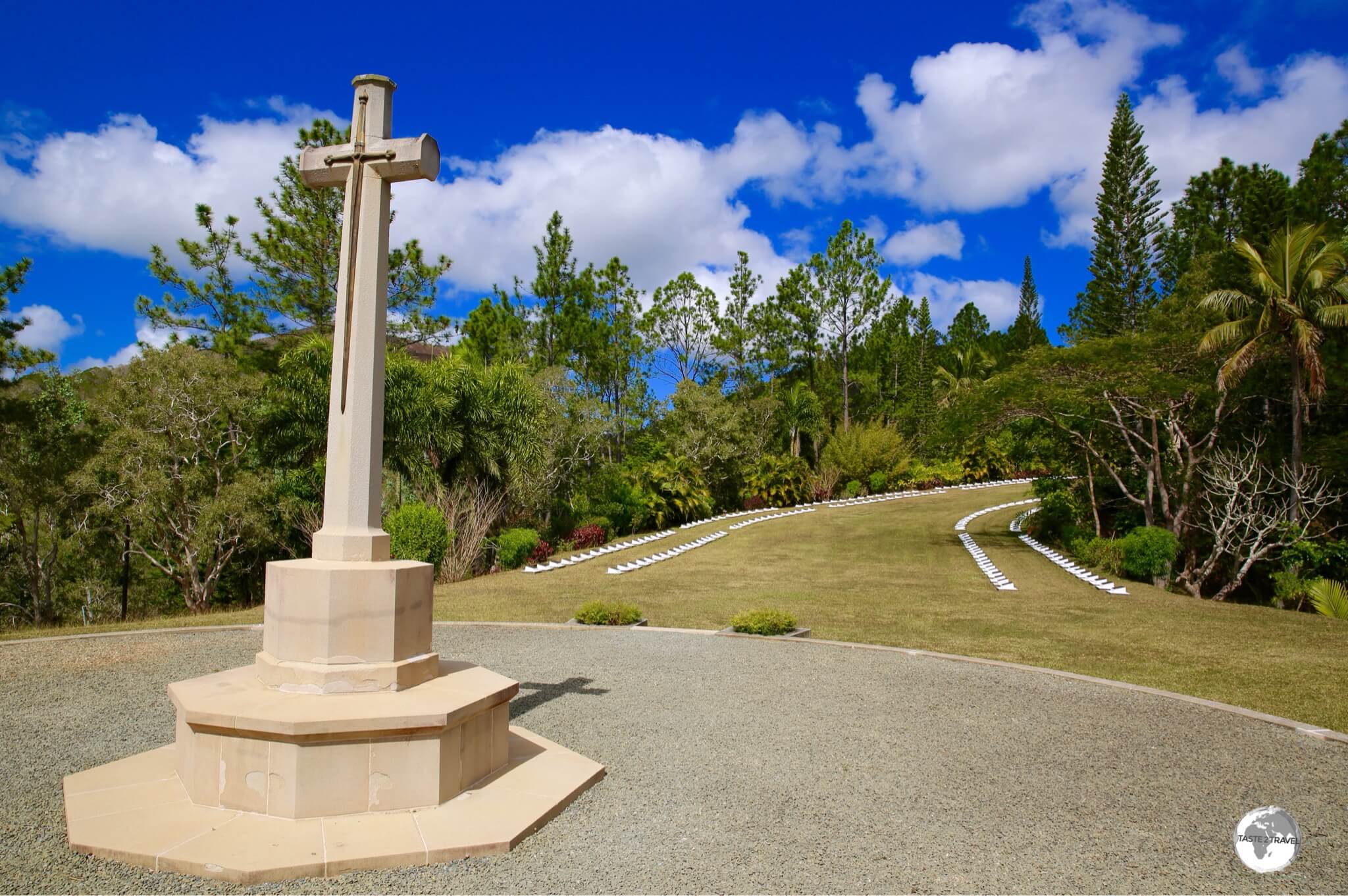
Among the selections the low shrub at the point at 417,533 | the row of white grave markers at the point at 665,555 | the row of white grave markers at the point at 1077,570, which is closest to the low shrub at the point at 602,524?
the row of white grave markers at the point at 665,555

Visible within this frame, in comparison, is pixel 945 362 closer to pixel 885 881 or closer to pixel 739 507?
pixel 739 507

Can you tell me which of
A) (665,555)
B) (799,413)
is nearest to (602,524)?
(665,555)

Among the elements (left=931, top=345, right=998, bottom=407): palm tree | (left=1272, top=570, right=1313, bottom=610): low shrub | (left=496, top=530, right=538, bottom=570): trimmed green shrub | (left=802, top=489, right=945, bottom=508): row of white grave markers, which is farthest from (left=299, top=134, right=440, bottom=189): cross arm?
(left=931, top=345, right=998, bottom=407): palm tree

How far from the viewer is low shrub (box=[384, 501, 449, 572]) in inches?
493

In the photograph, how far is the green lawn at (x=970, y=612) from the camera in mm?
6957

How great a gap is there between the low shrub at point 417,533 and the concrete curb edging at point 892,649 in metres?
3.40

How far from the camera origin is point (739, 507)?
98.3ft

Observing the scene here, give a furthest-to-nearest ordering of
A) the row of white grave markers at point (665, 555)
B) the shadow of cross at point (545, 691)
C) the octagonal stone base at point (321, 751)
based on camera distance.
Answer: the row of white grave markers at point (665, 555)
the shadow of cross at point (545, 691)
the octagonal stone base at point (321, 751)

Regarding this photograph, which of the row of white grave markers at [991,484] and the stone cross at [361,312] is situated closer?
the stone cross at [361,312]

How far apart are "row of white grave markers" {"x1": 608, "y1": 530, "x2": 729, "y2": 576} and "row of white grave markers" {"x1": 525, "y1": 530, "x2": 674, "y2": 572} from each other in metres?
1.06

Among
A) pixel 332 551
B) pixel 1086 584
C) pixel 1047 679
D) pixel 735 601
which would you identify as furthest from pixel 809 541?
pixel 332 551

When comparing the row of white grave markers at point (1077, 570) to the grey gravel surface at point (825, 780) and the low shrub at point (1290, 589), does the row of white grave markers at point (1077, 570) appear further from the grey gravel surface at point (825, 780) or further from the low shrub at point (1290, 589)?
the grey gravel surface at point (825, 780)

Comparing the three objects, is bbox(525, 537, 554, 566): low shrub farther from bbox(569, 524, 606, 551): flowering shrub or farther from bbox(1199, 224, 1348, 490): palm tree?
bbox(1199, 224, 1348, 490): palm tree

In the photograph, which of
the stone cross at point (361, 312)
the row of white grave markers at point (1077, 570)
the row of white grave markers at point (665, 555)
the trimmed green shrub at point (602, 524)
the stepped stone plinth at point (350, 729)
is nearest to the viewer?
the stepped stone plinth at point (350, 729)
